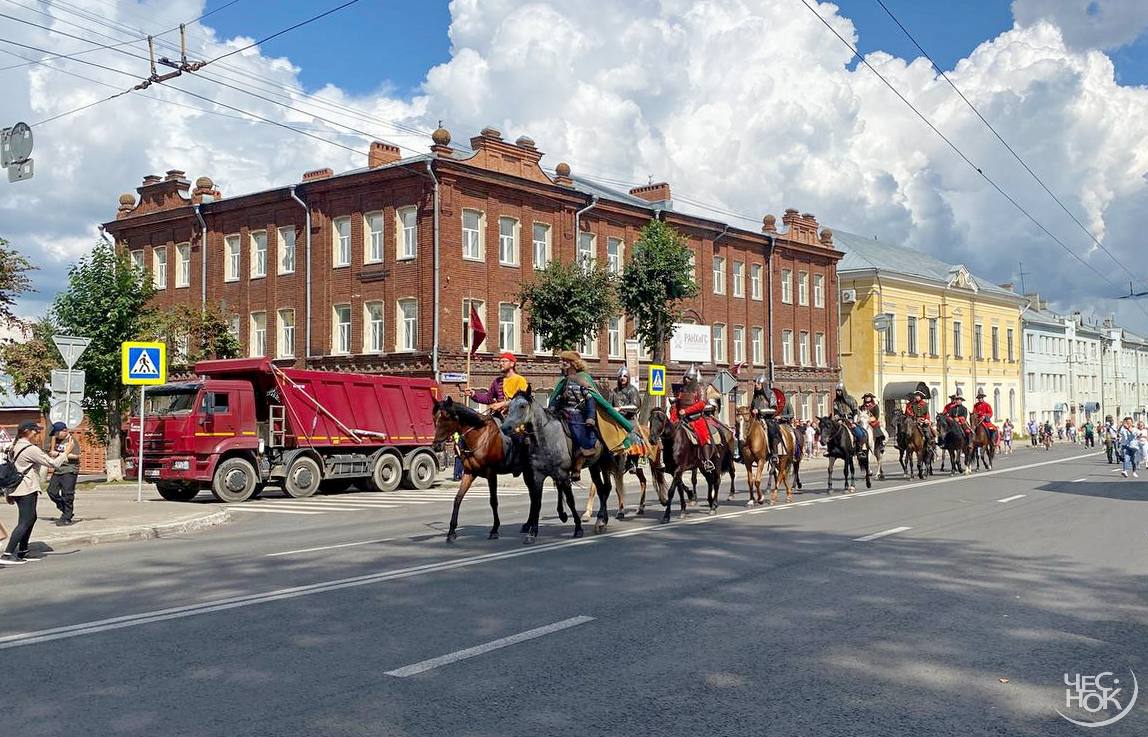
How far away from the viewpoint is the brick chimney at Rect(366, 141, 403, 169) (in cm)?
4384

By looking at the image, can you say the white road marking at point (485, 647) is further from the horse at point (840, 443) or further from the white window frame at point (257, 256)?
the white window frame at point (257, 256)

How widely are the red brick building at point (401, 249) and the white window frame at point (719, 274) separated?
4.2 inches

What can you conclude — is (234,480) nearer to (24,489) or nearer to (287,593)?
(24,489)

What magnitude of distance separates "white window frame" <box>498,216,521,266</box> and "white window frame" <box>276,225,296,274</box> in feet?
31.2

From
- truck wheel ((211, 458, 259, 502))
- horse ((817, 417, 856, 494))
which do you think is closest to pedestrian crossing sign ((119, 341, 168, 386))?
truck wheel ((211, 458, 259, 502))

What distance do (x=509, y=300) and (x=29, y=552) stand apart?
29.5 metres

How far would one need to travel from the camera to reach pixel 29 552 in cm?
1347

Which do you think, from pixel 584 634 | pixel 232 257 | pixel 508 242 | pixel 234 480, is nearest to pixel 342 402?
pixel 234 480

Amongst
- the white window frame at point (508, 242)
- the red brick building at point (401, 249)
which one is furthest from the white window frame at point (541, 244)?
the white window frame at point (508, 242)

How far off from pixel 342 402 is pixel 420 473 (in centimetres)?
352

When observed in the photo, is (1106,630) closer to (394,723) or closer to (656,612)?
(656,612)

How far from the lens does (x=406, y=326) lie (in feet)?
133

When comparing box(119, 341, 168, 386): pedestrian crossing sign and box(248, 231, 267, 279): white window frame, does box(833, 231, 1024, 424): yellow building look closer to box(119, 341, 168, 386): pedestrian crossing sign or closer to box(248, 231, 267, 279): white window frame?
box(248, 231, 267, 279): white window frame

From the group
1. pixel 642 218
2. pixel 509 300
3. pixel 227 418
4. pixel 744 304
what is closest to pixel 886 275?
pixel 744 304
